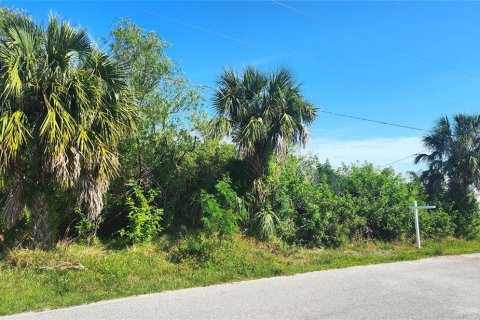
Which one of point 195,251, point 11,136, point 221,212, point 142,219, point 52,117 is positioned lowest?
point 195,251

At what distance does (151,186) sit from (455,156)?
13.4 meters

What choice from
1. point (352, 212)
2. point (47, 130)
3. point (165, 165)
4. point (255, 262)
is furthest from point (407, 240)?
point (47, 130)

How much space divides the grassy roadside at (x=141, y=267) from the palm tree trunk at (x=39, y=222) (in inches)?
13.0

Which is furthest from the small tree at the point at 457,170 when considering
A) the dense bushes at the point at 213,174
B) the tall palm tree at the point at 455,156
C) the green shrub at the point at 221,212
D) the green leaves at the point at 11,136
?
the green leaves at the point at 11,136

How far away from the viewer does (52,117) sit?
8195 mm

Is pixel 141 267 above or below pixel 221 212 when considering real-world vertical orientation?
below

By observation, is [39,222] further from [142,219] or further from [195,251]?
[195,251]

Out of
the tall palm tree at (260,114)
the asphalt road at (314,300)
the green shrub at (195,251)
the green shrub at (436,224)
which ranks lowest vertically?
the asphalt road at (314,300)

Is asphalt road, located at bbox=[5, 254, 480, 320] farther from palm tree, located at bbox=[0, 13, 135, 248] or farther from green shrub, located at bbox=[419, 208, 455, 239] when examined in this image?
green shrub, located at bbox=[419, 208, 455, 239]

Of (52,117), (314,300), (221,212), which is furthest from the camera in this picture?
(221,212)

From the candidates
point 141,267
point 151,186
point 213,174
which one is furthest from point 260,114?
point 141,267

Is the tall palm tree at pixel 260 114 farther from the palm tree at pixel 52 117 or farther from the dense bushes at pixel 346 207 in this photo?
the palm tree at pixel 52 117

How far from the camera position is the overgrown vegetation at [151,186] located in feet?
27.2

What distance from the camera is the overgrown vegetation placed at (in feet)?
27.2
